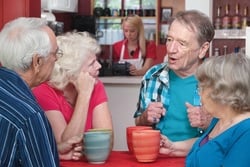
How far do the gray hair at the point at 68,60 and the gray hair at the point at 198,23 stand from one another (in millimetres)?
424

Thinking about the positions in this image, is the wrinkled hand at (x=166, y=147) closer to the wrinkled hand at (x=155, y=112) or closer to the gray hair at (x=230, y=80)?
the wrinkled hand at (x=155, y=112)

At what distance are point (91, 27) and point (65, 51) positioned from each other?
4598 mm

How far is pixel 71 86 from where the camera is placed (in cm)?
232

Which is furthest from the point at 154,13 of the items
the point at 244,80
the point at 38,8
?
the point at 244,80

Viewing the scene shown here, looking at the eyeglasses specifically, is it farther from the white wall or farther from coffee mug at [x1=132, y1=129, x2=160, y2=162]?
the white wall

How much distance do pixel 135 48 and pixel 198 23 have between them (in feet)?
12.0

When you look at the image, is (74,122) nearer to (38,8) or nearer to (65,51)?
(65,51)

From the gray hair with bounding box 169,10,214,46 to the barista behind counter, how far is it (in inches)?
127

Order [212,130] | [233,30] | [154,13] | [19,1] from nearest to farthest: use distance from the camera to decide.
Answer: [212,130] < [19,1] < [233,30] < [154,13]

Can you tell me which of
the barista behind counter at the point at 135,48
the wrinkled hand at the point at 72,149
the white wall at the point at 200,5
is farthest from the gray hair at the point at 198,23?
the barista behind counter at the point at 135,48

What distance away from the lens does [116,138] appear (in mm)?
4688

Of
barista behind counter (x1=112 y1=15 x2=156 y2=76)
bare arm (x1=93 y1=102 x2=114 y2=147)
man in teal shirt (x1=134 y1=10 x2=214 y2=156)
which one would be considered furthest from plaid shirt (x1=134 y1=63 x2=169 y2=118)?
barista behind counter (x1=112 y1=15 x2=156 y2=76)

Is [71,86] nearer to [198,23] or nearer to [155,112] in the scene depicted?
[155,112]

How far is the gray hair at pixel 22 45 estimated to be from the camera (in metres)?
1.75
